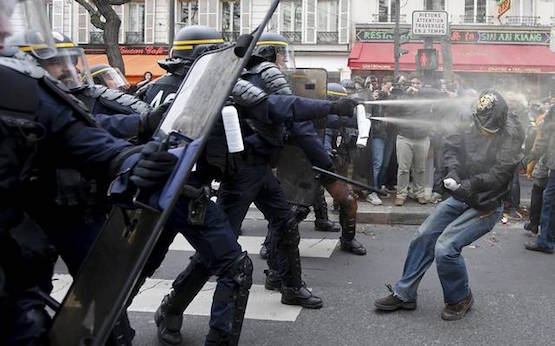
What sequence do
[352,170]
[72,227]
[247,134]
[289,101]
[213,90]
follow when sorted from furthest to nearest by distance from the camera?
1. [352,170]
2. [247,134]
3. [289,101]
4. [72,227]
5. [213,90]

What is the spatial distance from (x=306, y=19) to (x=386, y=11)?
3.26 m

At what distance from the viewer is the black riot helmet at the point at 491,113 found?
417cm

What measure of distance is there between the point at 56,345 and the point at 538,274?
14.7ft

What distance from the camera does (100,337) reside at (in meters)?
1.72

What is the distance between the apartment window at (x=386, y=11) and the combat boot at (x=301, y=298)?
21861mm

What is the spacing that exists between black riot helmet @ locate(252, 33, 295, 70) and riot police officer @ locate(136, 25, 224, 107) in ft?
2.20

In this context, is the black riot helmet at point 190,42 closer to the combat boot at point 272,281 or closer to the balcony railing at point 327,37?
the combat boot at point 272,281

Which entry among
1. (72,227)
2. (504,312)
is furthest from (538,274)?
(72,227)

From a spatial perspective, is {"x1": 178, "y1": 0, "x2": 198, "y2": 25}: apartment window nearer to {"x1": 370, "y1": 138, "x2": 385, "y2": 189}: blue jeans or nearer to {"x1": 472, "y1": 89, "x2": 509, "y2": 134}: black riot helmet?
{"x1": 370, "y1": 138, "x2": 385, "y2": 189}: blue jeans

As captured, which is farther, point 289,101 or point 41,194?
point 289,101

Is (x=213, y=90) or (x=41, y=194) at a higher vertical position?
(x=213, y=90)

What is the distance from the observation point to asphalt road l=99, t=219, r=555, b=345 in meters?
3.93

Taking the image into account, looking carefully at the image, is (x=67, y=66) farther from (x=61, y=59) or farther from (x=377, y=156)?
(x=377, y=156)

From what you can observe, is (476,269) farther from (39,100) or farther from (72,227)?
(39,100)
